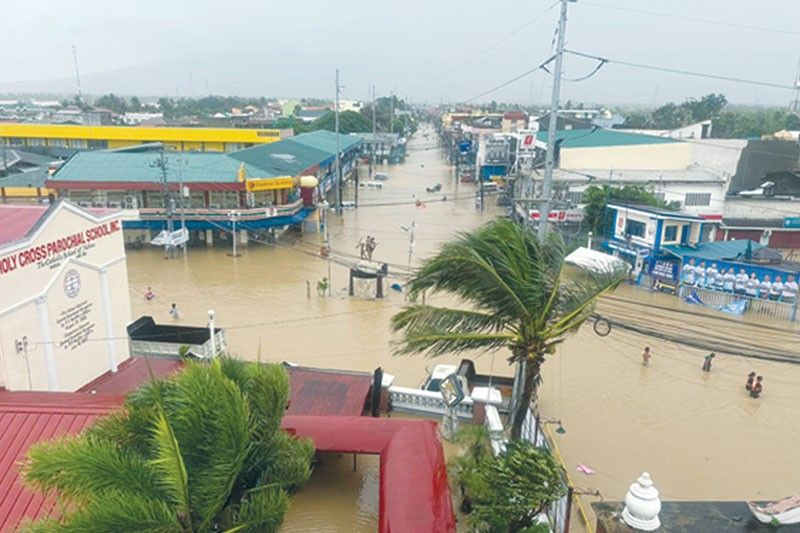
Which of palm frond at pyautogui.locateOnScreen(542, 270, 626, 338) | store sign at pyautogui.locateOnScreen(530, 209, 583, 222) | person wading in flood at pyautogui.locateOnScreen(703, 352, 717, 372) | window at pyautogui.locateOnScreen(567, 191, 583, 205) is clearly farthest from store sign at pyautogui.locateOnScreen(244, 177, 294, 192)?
palm frond at pyautogui.locateOnScreen(542, 270, 626, 338)

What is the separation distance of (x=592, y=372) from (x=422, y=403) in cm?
905

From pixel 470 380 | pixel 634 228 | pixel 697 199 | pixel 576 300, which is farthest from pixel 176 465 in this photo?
pixel 697 199

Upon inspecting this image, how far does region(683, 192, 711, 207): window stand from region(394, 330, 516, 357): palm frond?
3300cm

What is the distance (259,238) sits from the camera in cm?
3512

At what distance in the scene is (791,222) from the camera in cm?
3366

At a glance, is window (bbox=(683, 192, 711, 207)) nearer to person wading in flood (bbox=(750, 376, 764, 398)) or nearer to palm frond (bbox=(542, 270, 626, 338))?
person wading in flood (bbox=(750, 376, 764, 398))

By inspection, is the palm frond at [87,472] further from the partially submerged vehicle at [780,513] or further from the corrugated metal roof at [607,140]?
the corrugated metal roof at [607,140]

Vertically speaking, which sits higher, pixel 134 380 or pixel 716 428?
pixel 134 380

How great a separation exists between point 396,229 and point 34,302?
30453mm

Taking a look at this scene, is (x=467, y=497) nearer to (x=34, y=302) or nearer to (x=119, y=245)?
(x=34, y=302)

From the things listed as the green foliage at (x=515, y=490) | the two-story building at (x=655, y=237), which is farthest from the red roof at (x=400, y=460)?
the two-story building at (x=655, y=237)

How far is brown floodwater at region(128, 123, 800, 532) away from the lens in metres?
12.9

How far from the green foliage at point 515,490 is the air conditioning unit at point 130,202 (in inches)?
1273

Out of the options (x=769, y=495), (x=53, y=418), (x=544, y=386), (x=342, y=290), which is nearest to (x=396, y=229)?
(x=342, y=290)
